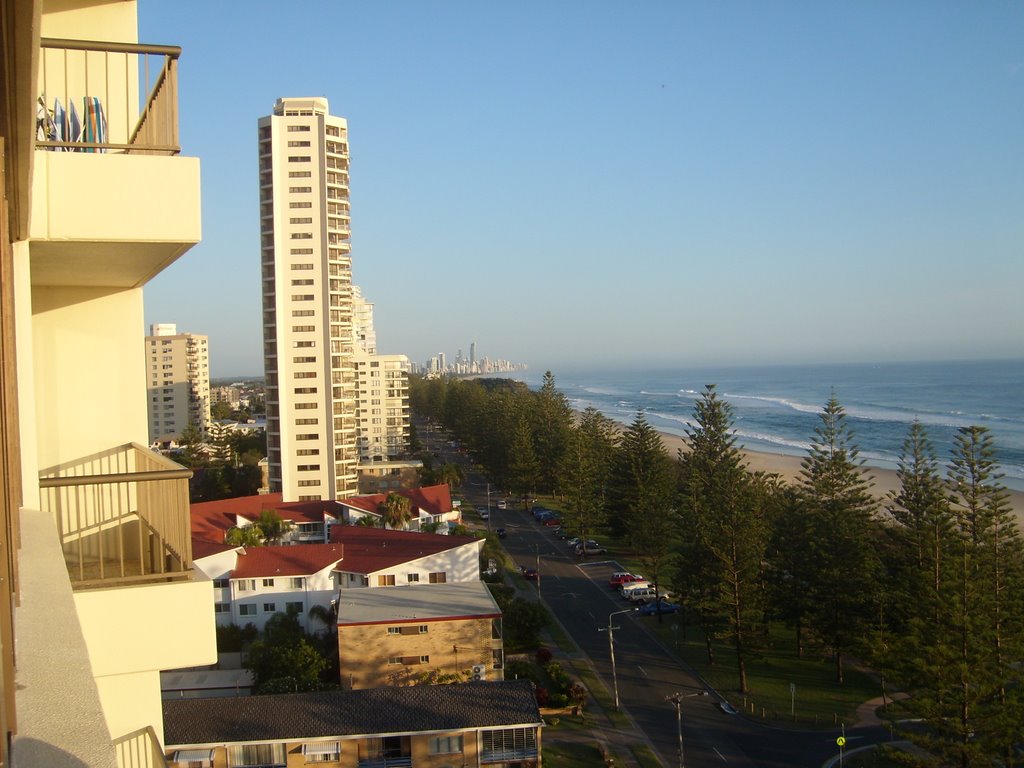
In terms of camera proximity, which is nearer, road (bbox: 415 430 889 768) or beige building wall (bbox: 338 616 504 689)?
road (bbox: 415 430 889 768)

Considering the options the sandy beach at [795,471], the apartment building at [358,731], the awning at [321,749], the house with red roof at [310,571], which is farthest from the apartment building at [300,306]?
the awning at [321,749]

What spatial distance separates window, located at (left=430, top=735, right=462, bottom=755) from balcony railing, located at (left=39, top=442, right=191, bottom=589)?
814 centimetres

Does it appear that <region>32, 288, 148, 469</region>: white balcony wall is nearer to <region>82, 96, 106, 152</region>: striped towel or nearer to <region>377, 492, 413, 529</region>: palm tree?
<region>82, 96, 106, 152</region>: striped towel

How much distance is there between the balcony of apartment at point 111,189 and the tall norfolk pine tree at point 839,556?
49.1 feet

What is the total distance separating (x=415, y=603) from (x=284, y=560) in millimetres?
4054

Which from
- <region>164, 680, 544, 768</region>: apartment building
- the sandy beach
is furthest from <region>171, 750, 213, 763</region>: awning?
the sandy beach

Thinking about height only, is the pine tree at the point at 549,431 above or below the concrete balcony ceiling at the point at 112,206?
below

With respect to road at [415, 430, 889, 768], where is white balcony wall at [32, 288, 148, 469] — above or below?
above

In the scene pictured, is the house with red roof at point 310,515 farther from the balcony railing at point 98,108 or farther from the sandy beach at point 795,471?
the balcony railing at point 98,108

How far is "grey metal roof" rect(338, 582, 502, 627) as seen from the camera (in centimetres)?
1345

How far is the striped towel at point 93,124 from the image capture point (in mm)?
2730

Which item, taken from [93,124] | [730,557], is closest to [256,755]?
[730,557]

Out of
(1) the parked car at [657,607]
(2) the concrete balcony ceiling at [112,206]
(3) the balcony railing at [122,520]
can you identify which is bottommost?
(1) the parked car at [657,607]

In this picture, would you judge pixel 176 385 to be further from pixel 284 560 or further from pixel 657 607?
pixel 657 607
